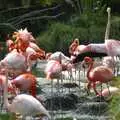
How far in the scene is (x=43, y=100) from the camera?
8.66 metres

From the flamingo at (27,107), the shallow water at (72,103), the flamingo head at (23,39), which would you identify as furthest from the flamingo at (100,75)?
the flamingo at (27,107)

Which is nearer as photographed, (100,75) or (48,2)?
(100,75)

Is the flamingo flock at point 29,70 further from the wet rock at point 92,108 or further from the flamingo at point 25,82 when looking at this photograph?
the wet rock at point 92,108

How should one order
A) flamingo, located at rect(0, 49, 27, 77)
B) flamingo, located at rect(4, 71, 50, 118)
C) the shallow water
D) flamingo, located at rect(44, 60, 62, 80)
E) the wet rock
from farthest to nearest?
flamingo, located at rect(0, 49, 27, 77) → flamingo, located at rect(44, 60, 62, 80) → the wet rock → the shallow water → flamingo, located at rect(4, 71, 50, 118)

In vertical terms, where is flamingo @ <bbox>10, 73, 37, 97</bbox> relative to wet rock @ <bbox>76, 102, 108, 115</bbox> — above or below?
above

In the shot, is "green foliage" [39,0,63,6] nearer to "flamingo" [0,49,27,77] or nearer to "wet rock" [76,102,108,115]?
"flamingo" [0,49,27,77]

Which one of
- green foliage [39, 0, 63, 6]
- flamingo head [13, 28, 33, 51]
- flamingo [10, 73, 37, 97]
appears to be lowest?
flamingo [10, 73, 37, 97]

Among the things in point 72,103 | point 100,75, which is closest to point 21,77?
point 72,103

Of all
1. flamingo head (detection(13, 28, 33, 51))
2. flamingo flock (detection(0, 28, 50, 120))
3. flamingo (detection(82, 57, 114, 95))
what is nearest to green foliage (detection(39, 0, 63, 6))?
flamingo flock (detection(0, 28, 50, 120))

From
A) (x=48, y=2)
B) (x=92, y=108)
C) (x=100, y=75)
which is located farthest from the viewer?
(x=48, y=2)

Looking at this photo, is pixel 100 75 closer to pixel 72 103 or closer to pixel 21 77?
pixel 72 103

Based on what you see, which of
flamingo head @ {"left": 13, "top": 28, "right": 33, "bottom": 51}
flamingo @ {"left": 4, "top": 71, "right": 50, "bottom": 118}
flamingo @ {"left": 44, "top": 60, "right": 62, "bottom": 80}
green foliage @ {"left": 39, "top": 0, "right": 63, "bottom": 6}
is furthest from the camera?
green foliage @ {"left": 39, "top": 0, "right": 63, "bottom": 6}

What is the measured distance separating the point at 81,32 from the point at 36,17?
4437 millimetres

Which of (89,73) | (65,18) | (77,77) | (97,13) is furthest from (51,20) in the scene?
(89,73)
